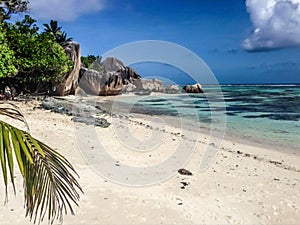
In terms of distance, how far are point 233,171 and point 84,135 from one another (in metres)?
5.36

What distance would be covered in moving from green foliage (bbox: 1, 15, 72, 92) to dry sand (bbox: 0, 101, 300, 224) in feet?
29.1

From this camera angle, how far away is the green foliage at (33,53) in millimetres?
16438

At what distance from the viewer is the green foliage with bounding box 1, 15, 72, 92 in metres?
16.4

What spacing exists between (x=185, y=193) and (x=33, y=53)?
585 inches

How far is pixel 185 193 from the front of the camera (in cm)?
585

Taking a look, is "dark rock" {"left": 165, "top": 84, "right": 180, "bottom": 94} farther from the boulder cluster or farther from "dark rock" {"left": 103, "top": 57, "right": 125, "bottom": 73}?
"dark rock" {"left": 103, "top": 57, "right": 125, "bottom": 73}

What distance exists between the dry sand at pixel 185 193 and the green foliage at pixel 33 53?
8.88 metres

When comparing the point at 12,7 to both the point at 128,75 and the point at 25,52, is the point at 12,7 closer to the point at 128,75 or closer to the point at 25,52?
the point at 25,52

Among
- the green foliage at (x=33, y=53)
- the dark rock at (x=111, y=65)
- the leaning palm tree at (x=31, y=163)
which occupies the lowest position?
the leaning palm tree at (x=31, y=163)

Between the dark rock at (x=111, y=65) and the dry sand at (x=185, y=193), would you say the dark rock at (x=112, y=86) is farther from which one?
the dry sand at (x=185, y=193)

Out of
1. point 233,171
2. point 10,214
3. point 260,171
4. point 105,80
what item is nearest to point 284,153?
point 260,171

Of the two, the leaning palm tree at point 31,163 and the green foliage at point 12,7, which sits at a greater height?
the green foliage at point 12,7

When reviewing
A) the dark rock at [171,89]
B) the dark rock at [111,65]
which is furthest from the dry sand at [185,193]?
the dark rock at [171,89]

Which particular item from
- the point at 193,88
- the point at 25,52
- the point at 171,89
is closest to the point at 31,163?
the point at 25,52
